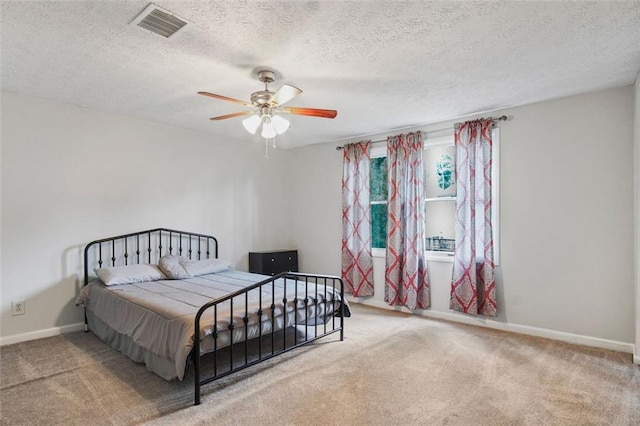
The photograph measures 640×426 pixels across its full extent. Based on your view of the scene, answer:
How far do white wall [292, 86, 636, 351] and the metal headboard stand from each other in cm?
344

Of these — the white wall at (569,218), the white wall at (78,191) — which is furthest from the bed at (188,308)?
the white wall at (569,218)

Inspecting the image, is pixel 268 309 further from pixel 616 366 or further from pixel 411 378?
pixel 616 366

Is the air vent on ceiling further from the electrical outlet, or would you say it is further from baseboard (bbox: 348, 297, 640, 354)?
baseboard (bbox: 348, 297, 640, 354)

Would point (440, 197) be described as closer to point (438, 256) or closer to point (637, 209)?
point (438, 256)

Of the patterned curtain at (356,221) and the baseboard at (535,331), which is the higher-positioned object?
the patterned curtain at (356,221)

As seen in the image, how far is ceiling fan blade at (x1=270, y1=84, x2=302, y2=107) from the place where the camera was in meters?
2.63

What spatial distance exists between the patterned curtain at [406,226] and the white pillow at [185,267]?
7.30ft

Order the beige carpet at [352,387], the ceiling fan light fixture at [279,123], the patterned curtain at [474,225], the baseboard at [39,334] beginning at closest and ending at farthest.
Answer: the beige carpet at [352,387] → the ceiling fan light fixture at [279,123] → the baseboard at [39,334] → the patterned curtain at [474,225]

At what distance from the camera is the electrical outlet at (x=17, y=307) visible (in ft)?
11.3

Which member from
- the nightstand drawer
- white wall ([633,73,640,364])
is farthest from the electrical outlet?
white wall ([633,73,640,364])

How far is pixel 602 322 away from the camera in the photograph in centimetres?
335

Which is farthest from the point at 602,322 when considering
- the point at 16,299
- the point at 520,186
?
the point at 16,299

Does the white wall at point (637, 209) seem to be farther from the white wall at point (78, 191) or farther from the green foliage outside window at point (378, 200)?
the white wall at point (78, 191)

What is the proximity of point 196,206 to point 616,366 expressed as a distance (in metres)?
4.80
